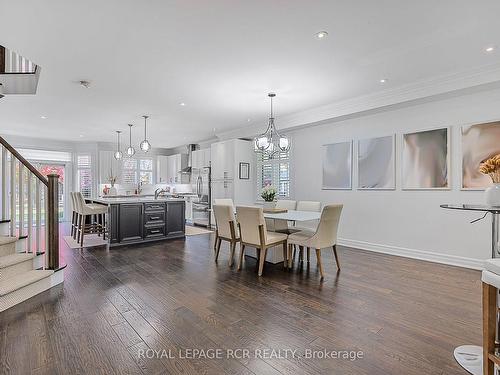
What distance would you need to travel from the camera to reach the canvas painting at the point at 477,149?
12.7 feet

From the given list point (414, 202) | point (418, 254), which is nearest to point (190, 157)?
point (414, 202)

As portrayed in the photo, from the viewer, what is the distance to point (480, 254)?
3990mm

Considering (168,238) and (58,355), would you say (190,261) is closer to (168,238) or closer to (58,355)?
(168,238)

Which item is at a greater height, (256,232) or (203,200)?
(203,200)

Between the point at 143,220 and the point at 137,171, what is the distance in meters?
5.48

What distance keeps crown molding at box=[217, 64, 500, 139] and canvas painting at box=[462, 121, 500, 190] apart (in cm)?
56

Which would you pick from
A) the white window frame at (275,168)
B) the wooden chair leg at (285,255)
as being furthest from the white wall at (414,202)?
the wooden chair leg at (285,255)

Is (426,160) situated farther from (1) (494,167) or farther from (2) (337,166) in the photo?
(1) (494,167)

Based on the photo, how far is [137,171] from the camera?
418 inches

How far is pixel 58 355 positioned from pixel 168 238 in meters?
4.17

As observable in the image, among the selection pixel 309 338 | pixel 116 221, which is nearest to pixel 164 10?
pixel 309 338

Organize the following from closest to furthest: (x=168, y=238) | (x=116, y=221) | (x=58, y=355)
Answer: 1. (x=58, y=355)
2. (x=116, y=221)
3. (x=168, y=238)

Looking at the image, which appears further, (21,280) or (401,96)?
(401,96)

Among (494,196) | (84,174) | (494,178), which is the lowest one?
(494,196)
